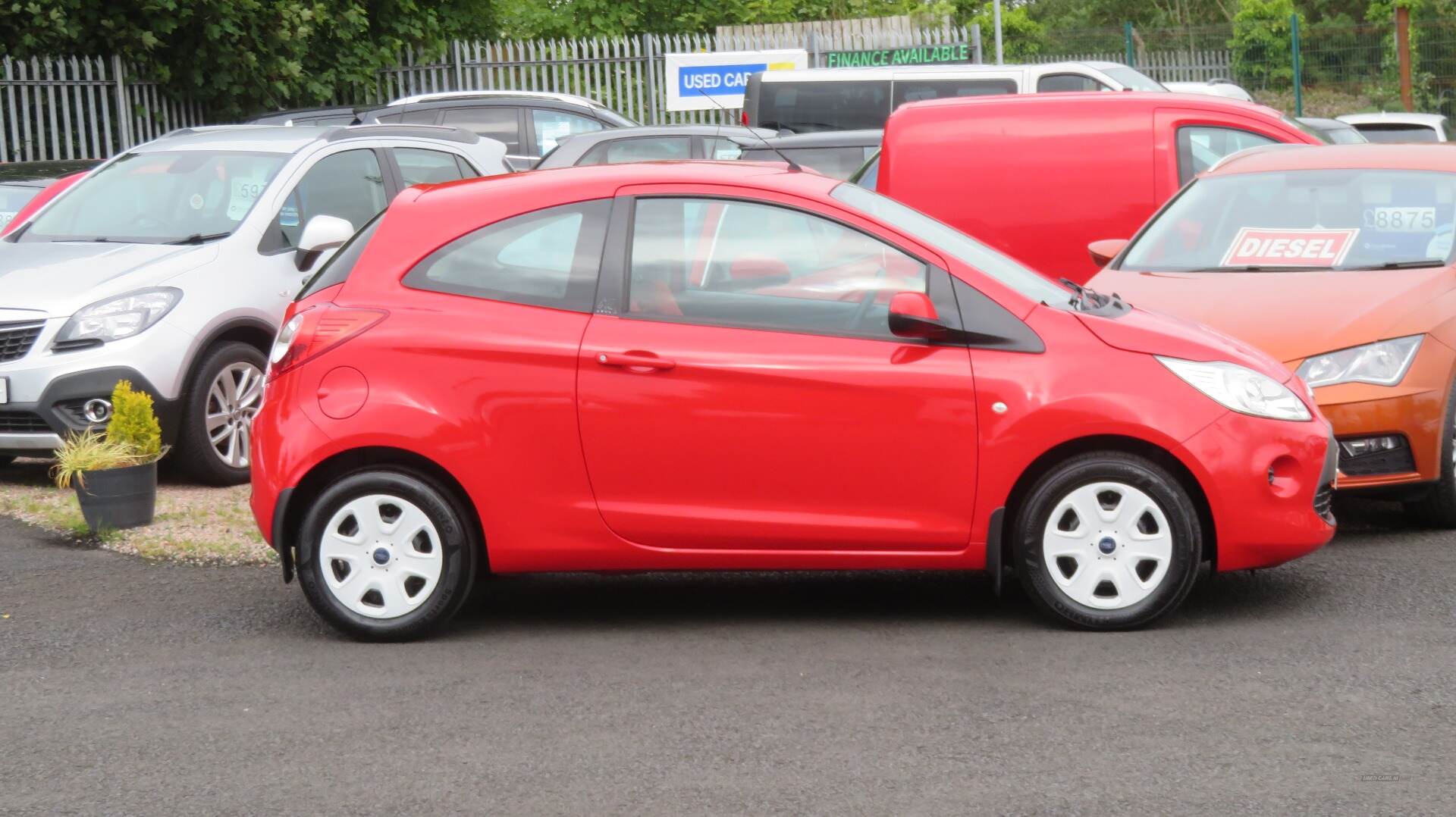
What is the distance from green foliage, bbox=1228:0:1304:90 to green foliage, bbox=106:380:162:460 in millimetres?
25564

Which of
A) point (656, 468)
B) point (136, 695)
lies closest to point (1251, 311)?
point (656, 468)

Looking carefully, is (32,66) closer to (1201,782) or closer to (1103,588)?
(1103,588)

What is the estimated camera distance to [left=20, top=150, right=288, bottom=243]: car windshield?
980 cm

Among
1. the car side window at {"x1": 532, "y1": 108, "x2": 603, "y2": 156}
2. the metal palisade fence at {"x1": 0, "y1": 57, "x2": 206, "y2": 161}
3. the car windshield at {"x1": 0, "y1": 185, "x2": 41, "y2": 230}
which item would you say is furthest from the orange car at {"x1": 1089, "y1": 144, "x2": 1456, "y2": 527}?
the metal palisade fence at {"x1": 0, "y1": 57, "x2": 206, "y2": 161}

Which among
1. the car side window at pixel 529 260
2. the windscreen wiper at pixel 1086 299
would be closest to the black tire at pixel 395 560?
the car side window at pixel 529 260

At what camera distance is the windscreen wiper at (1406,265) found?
786cm

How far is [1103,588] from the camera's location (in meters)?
5.88

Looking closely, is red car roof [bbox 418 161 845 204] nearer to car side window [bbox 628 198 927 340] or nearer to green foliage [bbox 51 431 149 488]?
car side window [bbox 628 198 927 340]

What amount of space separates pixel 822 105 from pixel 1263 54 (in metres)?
14.5

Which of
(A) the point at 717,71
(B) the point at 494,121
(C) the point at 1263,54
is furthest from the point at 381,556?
(C) the point at 1263,54

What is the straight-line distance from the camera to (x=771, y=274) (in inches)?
236

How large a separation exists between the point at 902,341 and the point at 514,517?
1.45 m

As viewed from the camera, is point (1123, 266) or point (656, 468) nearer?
point (656, 468)

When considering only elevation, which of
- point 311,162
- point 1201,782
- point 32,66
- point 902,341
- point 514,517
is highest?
point 32,66
